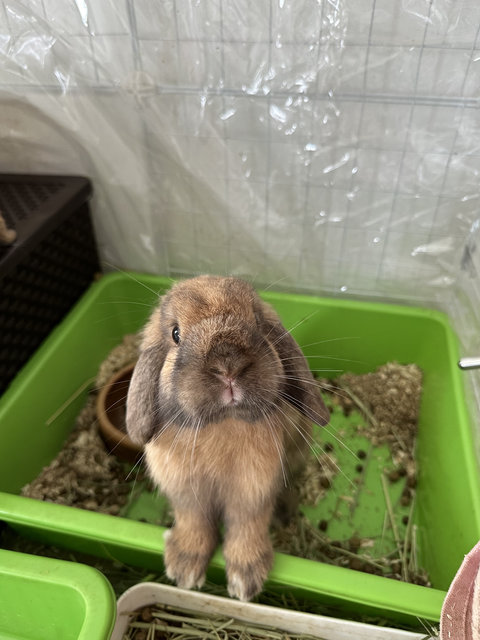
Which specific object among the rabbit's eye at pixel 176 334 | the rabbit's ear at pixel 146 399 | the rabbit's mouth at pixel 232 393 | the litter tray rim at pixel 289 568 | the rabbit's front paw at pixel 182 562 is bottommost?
the rabbit's front paw at pixel 182 562

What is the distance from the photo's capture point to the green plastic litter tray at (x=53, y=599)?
104 cm

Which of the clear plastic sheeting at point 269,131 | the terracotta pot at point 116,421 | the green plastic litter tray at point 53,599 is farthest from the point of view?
the terracotta pot at point 116,421

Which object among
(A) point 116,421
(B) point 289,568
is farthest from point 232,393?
(A) point 116,421

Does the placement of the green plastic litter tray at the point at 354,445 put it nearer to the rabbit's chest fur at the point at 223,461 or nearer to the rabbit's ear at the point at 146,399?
the rabbit's chest fur at the point at 223,461

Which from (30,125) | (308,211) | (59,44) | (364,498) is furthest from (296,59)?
(364,498)

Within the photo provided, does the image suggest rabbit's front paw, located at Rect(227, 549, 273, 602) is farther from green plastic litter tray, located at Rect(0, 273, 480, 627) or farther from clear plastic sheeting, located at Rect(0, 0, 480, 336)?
clear plastic sheeting, located at Rect(0, 0, 480, 336)

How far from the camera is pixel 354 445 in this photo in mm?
1850

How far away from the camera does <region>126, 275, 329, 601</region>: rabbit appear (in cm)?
95

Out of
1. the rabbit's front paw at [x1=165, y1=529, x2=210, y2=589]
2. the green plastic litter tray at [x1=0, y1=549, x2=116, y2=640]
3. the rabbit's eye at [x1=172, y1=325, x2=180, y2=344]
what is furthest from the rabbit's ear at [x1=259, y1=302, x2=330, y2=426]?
the green plastic litter tray at [x1=0, y1=549, x2=116, y2=640]

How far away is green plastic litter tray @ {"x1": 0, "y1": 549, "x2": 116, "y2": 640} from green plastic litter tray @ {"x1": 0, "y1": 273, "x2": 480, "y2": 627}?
0.33 feet

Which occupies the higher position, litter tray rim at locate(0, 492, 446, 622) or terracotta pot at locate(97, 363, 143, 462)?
litter tray rim at locate(0, 492, 446, 622)

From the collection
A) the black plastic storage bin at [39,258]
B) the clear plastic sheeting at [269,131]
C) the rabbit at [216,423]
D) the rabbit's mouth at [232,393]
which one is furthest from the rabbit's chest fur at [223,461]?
the clear plastic sheeting at [269,131]

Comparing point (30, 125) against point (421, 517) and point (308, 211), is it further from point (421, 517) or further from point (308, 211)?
point (421, 517)

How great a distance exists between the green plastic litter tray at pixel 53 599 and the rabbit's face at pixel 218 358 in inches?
17.7
